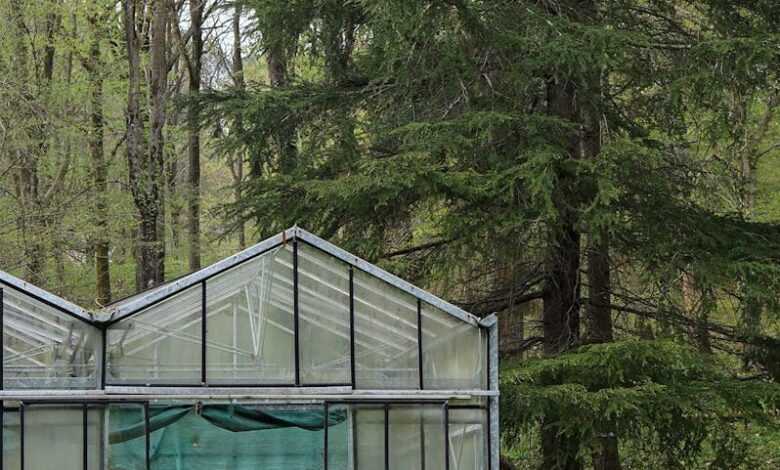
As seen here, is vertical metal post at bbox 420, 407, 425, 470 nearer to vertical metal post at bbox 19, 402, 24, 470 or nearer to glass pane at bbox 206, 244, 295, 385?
glass pane at bbox 206, 244, 295, 385

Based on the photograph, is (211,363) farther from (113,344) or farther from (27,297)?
(27,297)

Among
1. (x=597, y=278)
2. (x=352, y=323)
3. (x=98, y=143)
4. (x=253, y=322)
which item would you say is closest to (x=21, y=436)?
(x=253, y=322)

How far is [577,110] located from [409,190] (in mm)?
2126

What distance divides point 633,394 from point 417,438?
1610 millimetres

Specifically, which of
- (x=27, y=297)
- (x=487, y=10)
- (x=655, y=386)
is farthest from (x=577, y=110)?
(x=27, y=297)

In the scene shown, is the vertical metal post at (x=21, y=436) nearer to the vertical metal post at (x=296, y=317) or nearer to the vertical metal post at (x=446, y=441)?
the vertical metal post at (x=296, y=317)

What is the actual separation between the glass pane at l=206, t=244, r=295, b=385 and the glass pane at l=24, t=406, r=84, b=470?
37.9 inches

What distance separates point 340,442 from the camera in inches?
256

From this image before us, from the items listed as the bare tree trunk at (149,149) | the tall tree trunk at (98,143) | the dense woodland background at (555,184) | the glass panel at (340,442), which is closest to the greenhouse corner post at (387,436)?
the glass panel at (340,442)

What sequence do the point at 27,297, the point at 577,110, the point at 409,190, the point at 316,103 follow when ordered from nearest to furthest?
the point at 27,297
the point at 409,190
the point at 577,110
the point at 316,103

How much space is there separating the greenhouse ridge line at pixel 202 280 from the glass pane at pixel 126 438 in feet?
2.05

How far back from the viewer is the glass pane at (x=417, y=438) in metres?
6.60

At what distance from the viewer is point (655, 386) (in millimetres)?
6453

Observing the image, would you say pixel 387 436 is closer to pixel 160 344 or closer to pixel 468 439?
pixel 468 439
